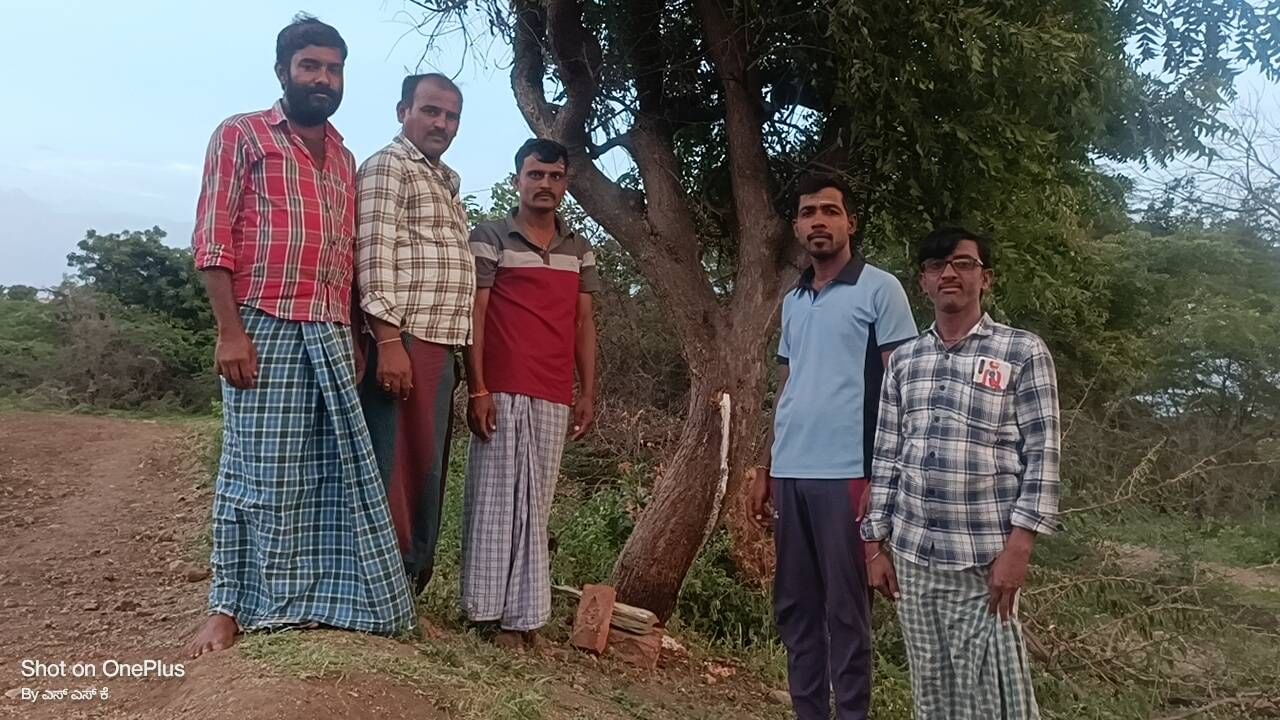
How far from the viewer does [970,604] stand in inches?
107

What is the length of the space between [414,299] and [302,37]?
0.95 meters

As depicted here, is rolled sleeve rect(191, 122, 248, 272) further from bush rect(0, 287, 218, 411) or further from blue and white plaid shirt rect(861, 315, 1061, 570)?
bush rect(0, 287, 218, 411)

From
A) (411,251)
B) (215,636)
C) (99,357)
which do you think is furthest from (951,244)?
(99,357)

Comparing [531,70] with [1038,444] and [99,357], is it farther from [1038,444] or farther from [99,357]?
[99,357]

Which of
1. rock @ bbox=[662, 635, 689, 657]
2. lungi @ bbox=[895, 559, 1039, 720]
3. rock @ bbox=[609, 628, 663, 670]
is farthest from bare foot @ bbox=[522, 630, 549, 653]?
lungi @ bbox=[895, 559, 1039, 720]

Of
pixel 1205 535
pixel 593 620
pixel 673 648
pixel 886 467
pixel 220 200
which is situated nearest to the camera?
pixel 886 467

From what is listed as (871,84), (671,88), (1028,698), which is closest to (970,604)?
(1028,698)

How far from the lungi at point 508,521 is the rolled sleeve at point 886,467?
140 cm

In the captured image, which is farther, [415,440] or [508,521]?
[508,521]

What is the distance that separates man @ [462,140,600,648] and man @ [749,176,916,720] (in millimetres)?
1010

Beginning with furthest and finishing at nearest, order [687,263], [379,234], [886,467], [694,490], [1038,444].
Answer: [687,263]
[694,490]
[379,234]
[886,467]
[1038,444]

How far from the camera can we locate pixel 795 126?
5469mm

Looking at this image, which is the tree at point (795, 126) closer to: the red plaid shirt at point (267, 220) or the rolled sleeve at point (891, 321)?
the rolled sleeve at point (891, 321)

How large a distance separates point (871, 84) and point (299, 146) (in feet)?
8.38
